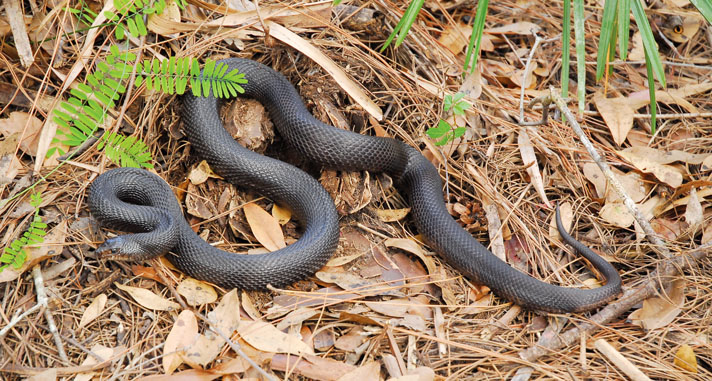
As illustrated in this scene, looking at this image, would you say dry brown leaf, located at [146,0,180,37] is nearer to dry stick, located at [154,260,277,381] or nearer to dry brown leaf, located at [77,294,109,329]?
dry stick, located at [154,260,277,381]

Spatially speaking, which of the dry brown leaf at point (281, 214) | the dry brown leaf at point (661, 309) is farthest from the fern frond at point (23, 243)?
the dry brown leaf at point (661, 309)

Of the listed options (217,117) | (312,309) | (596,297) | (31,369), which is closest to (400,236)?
(312,309)

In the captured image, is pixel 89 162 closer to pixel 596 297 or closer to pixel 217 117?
pixel 217 117

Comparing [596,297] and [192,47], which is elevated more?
[192,47]

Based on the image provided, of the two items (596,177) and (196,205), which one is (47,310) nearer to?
(196,205)

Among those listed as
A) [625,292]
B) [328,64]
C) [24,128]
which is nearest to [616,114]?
[625,292]

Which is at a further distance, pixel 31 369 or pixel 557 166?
pixel 557 166
